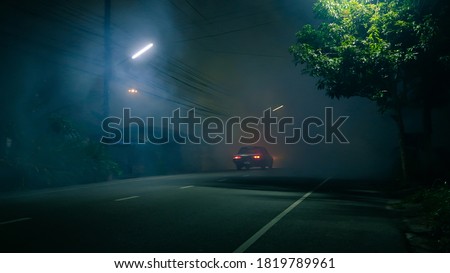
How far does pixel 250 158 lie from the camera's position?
3331 cm

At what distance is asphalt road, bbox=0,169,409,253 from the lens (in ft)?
21.9

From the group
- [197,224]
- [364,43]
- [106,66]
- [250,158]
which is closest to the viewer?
[197,224]

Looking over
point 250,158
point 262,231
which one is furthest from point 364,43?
point 250,158

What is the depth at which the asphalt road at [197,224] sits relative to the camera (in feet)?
21.9

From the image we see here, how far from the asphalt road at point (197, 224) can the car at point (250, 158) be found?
1944 cm

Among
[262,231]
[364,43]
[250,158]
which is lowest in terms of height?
[262,231]

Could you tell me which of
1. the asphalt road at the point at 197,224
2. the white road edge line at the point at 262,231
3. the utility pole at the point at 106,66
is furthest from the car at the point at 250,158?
the white road edge line at the point at 262,231

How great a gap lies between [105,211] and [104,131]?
16214 mm

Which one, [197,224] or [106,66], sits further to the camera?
[106,66]

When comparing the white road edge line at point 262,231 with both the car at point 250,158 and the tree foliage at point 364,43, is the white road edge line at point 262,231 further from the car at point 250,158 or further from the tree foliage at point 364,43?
the car at point 250,158

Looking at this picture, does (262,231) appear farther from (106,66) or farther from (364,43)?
(106,66)

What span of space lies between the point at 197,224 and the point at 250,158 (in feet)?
81.5

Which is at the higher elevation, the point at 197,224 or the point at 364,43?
the point at 364,43

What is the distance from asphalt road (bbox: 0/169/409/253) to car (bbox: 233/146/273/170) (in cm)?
1944
